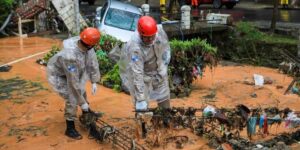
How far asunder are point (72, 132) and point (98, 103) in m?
1.95

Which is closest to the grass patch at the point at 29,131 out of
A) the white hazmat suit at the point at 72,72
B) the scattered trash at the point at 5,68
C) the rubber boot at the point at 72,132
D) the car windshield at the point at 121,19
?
the rubber boot at the point at 72,132

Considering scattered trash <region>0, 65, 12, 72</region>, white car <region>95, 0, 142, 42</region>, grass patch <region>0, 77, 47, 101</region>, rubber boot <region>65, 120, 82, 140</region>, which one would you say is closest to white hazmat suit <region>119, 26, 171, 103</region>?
rubber boot <region>65, 120, 82, 140</region>

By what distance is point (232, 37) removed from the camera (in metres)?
17.5

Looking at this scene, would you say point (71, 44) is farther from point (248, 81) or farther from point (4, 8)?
point (4, 8)

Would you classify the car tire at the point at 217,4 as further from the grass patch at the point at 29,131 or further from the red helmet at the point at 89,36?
the red helmet at the point at 89,36

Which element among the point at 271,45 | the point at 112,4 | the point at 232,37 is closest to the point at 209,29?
the point at 232,37

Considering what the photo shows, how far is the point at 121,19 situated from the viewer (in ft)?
46.8

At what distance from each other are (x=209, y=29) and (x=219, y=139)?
36.4ft

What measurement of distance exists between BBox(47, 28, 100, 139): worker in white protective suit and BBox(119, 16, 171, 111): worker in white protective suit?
51cm

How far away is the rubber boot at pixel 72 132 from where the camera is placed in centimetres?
714

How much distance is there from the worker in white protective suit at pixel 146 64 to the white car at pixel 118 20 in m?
6.46

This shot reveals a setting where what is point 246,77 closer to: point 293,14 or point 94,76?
point 94,76

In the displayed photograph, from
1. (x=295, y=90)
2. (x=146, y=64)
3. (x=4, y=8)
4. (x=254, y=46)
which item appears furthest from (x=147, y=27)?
(x=4, y=8)

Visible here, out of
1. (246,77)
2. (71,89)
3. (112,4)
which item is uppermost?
(112,4)
